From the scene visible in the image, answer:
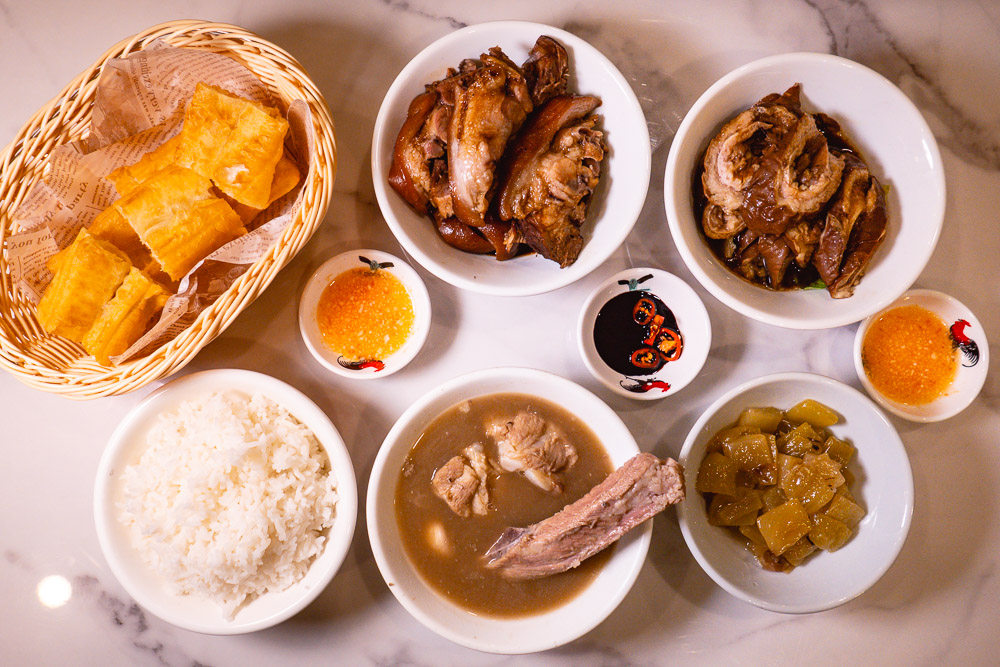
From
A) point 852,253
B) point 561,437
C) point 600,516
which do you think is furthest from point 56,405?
point 852,253

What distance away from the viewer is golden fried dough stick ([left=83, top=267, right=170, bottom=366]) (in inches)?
95.1

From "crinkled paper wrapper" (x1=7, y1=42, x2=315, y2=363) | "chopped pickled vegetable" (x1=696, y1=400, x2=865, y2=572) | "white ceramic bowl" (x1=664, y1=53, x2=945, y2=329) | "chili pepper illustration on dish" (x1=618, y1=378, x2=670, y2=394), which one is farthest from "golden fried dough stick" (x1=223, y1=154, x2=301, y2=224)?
"chopped pickled vegetable" (x1=696, y1=400, x2=865, y2=572)

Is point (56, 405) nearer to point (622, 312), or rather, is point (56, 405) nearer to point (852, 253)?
point (622, 312)

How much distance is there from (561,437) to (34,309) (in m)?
2.25

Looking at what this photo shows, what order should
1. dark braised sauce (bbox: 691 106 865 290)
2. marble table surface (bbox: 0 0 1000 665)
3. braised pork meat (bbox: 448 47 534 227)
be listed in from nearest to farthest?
braised pork meat (bbox: 448 47 534 227) → dark braised sauce (bbox: 691 106 865 290) → marble table surface (bbox: 0 0 1000 665)

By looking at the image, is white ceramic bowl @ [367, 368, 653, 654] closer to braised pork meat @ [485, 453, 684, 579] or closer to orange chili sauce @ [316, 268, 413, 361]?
braised pork meat @ [485, 453, 684, 579]

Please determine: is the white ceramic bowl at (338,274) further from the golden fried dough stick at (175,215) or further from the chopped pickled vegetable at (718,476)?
the chopped pickled vegetable at (718,476)

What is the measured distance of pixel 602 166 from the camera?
263 centimetres

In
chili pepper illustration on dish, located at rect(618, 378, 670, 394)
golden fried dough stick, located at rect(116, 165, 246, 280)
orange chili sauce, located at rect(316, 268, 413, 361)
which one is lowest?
chili pepper illustration on dish, located at rect(618, 378, 670, 394)

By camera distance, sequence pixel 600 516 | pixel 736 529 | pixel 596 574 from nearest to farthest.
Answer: pixel 600 516 → pixel 596 574 → pixel 736 529

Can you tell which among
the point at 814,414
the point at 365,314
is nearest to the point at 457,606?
the point at 365,314

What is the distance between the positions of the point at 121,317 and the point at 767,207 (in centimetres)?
252

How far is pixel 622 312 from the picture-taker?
283 cm

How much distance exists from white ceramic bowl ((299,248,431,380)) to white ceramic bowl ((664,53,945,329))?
110 centimetres
